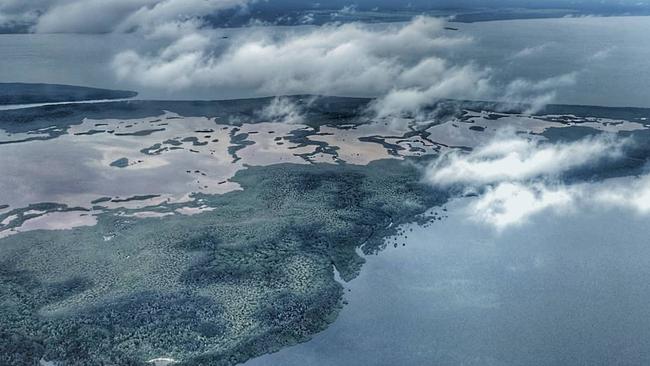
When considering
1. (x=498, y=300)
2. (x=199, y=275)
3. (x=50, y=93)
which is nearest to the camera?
(x=498, y=300)

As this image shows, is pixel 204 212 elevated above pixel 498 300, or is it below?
above

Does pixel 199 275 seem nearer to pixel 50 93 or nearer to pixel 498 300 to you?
pixel 498 300

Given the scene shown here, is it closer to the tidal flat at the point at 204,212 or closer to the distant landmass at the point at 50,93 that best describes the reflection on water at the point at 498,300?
the tidal flat at the point at 204,212

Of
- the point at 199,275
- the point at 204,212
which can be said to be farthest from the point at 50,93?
the point at 199,275

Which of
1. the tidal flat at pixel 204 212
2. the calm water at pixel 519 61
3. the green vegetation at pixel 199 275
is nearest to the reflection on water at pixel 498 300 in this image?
the tidal flat at pixel 204 212

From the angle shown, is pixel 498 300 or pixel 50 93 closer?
pixel 498 300

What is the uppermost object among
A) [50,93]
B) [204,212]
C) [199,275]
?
[50,93]

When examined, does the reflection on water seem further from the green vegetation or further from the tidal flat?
the green vegetation
